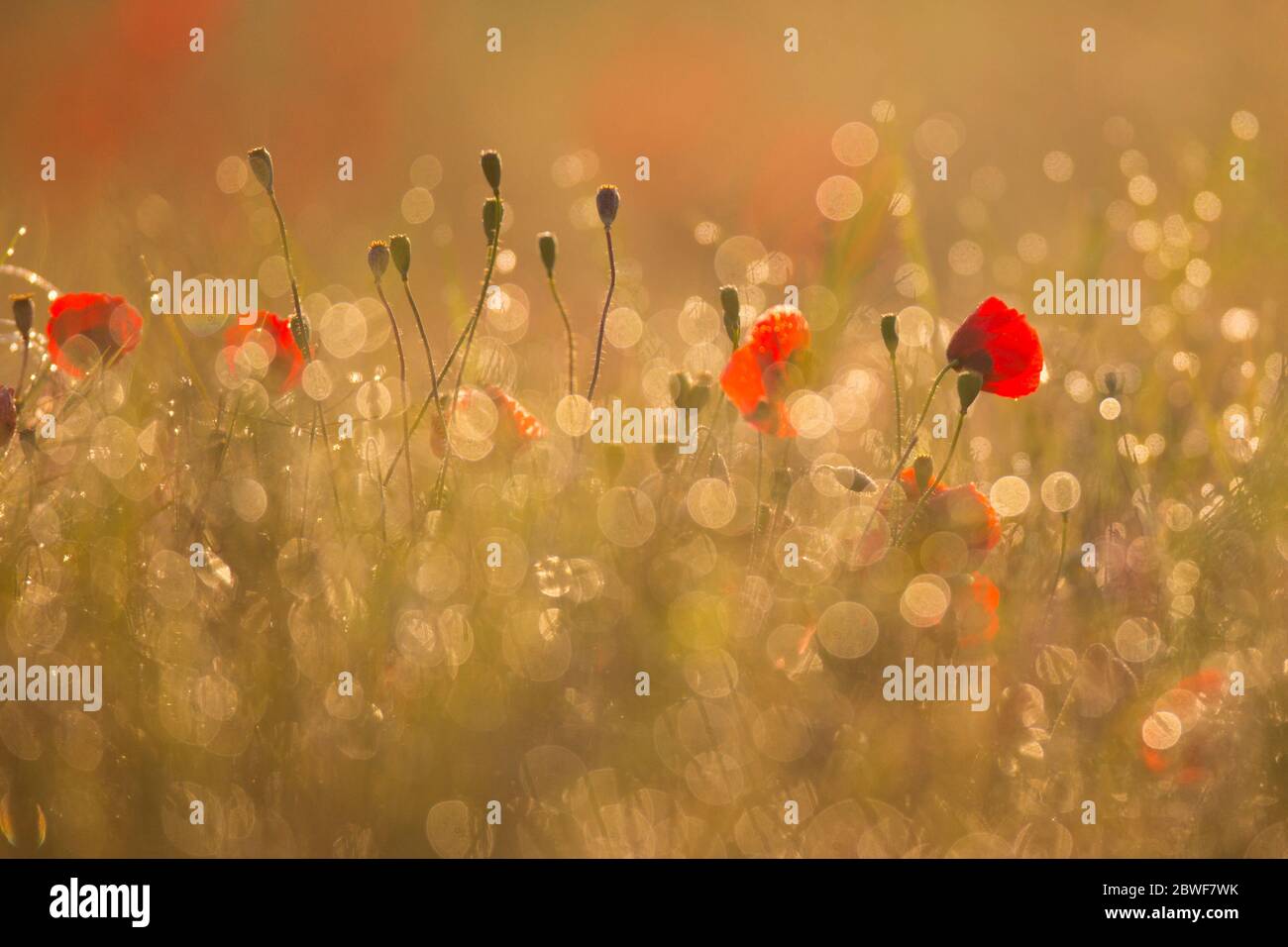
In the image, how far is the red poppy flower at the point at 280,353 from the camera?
2521 millimetres

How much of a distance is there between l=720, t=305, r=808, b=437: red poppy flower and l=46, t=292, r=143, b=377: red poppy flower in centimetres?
123

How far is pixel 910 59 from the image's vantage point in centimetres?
784

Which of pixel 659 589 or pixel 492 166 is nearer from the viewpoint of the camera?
pixel 659 589

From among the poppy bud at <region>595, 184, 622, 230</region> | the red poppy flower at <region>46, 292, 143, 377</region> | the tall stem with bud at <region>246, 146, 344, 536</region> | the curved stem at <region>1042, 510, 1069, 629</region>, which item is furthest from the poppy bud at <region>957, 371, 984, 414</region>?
the red poppy flower at <region>46, 292, 143, 377</region>

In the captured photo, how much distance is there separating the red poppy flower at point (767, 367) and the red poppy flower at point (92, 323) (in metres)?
1.23

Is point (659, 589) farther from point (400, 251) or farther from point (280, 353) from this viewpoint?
point (280, 353)

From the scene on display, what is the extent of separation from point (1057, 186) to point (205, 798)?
5.42 metres

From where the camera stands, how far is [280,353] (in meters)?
2.54

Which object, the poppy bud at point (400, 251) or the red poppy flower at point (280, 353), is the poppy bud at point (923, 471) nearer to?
the poppy bud at point (400, 251)

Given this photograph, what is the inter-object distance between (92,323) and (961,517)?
1769mm

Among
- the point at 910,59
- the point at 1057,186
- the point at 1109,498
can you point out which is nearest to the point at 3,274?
the point at 1109,498

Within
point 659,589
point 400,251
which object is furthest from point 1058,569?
point 400,251
